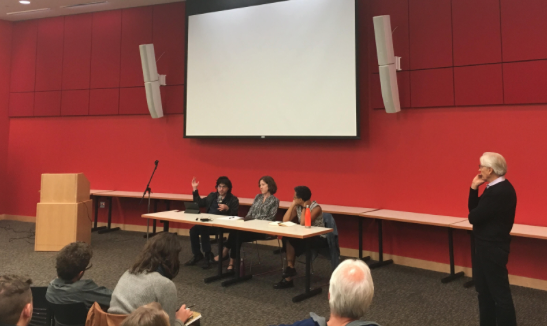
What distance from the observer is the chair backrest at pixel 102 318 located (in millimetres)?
1894

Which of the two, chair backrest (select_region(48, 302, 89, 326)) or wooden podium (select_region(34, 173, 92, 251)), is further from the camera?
wooden podium (select_region(34, 173, 92, 251))

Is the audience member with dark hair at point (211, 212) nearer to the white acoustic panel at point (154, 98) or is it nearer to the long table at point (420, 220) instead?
the long table at point (420, 220)

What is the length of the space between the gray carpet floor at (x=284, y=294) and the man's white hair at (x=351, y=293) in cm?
206

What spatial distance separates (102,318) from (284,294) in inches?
101

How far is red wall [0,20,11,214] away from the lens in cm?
831

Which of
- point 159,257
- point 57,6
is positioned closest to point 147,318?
point 159,257

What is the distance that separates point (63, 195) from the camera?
19.8ft

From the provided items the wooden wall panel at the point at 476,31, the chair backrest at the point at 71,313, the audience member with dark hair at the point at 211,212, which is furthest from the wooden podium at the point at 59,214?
the wooden wall panel at the point at 476,31

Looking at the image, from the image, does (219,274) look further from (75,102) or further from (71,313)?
(75,102)

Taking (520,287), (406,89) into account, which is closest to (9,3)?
(406,89)

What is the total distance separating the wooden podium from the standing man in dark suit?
5.16 metres

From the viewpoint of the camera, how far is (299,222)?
4805mm

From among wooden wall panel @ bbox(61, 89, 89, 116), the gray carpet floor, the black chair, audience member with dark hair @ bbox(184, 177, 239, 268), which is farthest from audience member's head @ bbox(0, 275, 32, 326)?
wooden wall panel @ bbox(61, 89, 89, 116)

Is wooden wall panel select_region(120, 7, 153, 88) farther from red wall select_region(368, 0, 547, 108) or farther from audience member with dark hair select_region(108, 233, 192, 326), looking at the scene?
audience member with dark hair select_region(108, 233, 192, 326)
